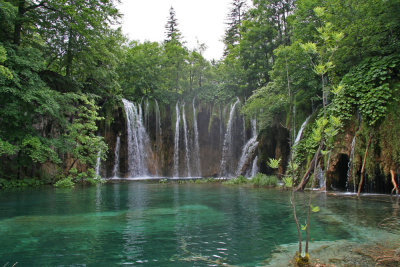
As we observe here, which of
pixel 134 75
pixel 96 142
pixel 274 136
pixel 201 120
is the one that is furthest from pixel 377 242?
pixel 134 75

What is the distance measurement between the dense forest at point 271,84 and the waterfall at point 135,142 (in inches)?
91.5

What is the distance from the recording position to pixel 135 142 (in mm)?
25734

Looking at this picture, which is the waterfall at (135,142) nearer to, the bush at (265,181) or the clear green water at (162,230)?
the bush at (265,181)

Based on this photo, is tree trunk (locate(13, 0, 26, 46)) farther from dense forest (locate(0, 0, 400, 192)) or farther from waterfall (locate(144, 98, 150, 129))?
waterfall (locate(144, 98, 150, 129))

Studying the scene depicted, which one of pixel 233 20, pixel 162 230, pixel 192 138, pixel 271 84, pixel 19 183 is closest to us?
pixel 162 230

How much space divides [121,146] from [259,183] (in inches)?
563

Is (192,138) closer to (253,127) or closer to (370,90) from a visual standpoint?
(253,127)

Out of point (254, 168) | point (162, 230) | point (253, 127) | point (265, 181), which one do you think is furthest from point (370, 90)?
point (253, 127)

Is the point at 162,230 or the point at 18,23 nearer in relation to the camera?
the point at 162,230

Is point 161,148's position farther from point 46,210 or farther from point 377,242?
A: point 377,242

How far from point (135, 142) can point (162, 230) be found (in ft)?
67.0

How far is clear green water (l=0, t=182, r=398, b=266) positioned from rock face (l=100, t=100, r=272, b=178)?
17.2 meters

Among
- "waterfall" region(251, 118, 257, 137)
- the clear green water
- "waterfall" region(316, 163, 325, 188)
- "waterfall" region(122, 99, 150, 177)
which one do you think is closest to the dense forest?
"waterfall" region(316, 163, 325, 188)

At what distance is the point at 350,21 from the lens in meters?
12.0
